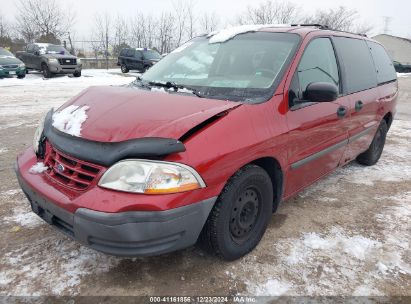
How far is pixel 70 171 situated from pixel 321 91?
198 cm

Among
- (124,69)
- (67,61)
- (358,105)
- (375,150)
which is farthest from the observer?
(124,69)

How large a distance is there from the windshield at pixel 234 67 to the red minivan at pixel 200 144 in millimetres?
11

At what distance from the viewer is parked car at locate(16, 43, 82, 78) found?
57.3 feet

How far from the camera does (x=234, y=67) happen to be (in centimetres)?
321

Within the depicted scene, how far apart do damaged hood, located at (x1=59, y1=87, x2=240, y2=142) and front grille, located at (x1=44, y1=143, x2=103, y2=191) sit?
0.60ft

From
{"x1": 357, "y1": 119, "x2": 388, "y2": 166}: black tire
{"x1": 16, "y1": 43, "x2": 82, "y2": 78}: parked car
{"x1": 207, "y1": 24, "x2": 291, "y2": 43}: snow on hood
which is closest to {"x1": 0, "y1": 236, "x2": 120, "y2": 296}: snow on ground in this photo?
{"x1": 207, "y1": 24, "x2": 291, "y2": 43}: snow on hood

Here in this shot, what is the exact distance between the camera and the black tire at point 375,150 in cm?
509

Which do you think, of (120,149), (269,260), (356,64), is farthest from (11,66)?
(269,260)

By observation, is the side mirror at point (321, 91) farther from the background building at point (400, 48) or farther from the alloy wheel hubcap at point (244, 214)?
the background building at point (400, 48)

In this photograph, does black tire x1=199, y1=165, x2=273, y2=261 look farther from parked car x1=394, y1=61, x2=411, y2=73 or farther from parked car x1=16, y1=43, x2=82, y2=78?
parked car x1=394, y1=61, x2=411, y2=73

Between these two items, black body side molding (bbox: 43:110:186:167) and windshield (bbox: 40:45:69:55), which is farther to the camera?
windshield (bbox: 40:45:69:55)

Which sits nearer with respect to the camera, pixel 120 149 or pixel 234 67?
pixel 120 149

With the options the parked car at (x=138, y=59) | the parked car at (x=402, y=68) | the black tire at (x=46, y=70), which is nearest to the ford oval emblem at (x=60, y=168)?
the black tire at (x=46, y=70)

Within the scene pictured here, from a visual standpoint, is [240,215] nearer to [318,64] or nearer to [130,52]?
[318,64]
